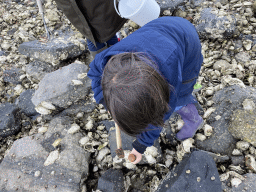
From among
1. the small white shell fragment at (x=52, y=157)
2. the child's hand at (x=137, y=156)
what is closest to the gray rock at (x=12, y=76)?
the small white shell fragment at (x=52, y=157)

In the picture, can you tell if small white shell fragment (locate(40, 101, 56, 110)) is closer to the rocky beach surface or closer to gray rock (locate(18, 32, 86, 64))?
the rocky beach surface

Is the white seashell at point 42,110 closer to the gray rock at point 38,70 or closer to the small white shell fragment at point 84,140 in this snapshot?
the small white shell fragment at point 84,140

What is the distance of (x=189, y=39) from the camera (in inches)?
39.3

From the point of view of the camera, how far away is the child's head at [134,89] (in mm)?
719

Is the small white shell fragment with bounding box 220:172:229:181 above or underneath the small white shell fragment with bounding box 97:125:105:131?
above

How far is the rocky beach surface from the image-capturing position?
1.44m

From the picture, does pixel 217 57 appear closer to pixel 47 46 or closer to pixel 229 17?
pixel 229 17

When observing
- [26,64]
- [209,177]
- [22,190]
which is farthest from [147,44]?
[26,64]

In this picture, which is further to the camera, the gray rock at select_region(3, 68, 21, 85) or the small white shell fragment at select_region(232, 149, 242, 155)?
the gray rock at select_region(3, 68, 21, 85)

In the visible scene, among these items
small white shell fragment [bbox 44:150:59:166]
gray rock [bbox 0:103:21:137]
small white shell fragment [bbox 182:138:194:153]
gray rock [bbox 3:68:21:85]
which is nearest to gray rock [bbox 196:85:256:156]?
small white shell fragment [bbox 182:138:194:153]

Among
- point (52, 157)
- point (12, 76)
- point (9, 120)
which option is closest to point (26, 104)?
point (9, 120)

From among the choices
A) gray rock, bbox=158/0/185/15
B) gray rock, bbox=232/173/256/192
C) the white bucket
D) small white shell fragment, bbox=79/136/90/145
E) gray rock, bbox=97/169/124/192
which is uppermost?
the white bucket

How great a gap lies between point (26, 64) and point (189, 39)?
2.31m

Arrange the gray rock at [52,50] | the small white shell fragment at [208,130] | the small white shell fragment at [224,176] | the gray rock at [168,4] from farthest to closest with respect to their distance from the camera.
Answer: the gray rock at [168,4] < the gray rock at [52,50] < the small white shell fragment at [208,130] < the small white shell fragment at [224,176]
